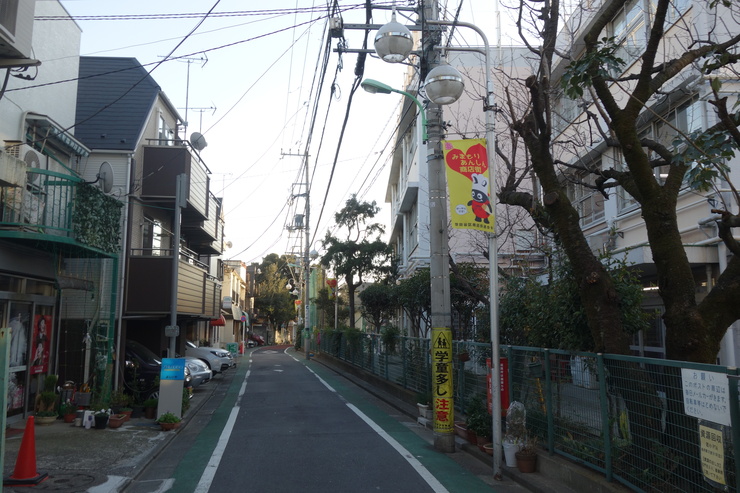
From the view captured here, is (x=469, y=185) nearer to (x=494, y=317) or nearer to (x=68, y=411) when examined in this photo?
(x=494, y=317)

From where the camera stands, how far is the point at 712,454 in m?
4.70

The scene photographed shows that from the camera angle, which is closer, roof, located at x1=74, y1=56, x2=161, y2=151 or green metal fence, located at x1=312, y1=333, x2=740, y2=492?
green metal fence, located at x1=312, y1=333, x2=740, y2=492

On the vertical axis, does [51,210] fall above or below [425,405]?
above

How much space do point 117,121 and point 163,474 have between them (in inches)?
443

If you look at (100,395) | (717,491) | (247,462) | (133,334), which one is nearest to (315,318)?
(133,334)

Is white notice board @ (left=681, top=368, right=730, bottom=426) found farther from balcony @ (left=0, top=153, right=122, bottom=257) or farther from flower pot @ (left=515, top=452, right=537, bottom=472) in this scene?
balcony @ (left=0, top=153, right=122, bottom=257)

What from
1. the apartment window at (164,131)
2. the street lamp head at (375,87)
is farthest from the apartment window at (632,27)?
the apartment window at (164,131)

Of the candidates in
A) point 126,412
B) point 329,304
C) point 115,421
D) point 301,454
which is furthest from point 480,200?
point 329,304

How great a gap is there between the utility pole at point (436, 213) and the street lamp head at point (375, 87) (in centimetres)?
80

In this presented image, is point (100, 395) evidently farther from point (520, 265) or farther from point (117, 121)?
point (520, 265)

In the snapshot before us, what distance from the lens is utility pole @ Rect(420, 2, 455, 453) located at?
10.1 m

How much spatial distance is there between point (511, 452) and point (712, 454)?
361 centimetres

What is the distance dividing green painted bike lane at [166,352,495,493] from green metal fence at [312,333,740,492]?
4.15ft

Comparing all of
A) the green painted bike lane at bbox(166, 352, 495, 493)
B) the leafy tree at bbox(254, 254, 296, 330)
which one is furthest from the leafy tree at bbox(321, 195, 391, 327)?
the leafy tree at bbox(254, 254, 296, 330)
